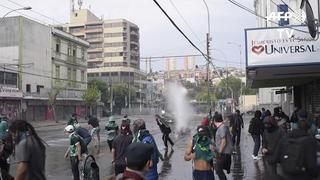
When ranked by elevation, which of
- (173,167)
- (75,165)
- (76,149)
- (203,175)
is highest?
(76,149)

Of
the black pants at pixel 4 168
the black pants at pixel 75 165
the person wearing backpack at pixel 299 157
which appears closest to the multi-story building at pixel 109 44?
the black pants at pixel 75 165

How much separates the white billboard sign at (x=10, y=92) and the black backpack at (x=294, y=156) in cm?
5127

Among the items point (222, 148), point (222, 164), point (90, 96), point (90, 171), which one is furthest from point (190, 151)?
point (90, 96)

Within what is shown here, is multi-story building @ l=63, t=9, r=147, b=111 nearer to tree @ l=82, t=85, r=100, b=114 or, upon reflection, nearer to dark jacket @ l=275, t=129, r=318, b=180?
tree @ l=82, t=85, r=100, b=114

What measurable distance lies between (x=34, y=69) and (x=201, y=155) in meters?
59.8

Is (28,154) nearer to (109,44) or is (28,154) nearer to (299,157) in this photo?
(299,157)

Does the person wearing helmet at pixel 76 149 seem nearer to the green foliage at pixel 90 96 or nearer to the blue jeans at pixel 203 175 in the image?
the blue jeans at pixel 203 175

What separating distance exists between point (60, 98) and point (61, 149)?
4815cm

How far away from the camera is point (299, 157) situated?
6.60 meters

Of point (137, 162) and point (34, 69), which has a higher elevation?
point (34, 69)

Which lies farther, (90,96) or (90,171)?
(90,96)

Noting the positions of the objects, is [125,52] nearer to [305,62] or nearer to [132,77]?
[132,77]

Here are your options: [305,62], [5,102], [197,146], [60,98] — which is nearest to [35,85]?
[60,98]

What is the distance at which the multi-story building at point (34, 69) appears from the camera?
198 ft
